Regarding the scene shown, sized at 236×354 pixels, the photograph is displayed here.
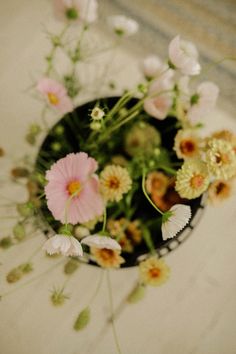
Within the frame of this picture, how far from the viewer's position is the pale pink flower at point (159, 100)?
1.37 feet

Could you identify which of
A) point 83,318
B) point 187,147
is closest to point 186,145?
point 187,147

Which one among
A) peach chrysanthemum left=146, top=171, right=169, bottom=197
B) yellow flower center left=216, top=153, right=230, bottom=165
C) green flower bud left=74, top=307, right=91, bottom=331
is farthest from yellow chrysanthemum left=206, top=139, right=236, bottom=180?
green flower bud left=74, top=307, right=91, bottom=331

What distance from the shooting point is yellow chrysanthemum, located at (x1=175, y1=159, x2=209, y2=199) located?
1.14 feet

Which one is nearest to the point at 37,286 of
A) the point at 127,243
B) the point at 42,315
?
the point at 42,315

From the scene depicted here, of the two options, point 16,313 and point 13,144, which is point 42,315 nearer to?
point 16,313

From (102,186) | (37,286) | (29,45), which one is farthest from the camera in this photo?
(29,45)

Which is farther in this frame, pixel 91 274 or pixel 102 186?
pixel 91 274

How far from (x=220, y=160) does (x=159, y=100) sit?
0.11 metres

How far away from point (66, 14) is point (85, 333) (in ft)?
1.23

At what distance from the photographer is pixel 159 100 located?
1.41 feet

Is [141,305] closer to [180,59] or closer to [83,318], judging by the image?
[83,318]

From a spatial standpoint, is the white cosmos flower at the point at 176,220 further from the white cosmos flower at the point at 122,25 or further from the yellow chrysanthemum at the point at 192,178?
the white cosmos flower at the point at 122,25

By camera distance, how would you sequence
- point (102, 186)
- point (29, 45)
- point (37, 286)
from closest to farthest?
point (102, 186) → point (37, 286) → point (29, 45)

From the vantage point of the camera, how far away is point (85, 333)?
0.49 metres
